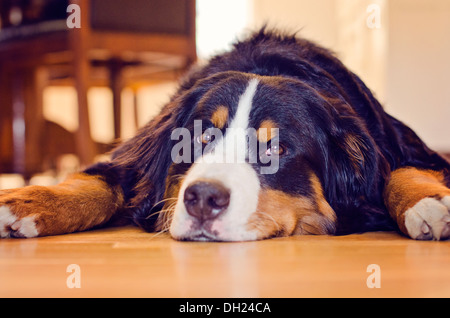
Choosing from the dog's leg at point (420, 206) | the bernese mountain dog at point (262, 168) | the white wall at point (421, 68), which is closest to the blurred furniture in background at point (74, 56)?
the bernese mountain dog at point (262, 168)

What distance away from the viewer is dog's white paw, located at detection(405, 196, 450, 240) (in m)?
1.71

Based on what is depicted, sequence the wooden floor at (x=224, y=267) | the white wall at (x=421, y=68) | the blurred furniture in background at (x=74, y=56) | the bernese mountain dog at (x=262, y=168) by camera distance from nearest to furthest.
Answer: the wooden floor at (x=224, y=267) → the bernese mountain dog at (x=262, y=168) → the blurred furniture in background at (x=74, y=56) → the white wall at (x=421, y=68)

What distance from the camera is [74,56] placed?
3.85 m

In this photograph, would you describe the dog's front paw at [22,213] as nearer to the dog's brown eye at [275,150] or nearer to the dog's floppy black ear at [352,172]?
the dog's brown eye at [275,150]

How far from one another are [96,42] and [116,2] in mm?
327

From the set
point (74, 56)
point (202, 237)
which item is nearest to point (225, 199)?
point (202, 237)

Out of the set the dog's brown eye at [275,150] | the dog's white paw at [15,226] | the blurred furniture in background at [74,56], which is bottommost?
the dog's white paw at [15,226]

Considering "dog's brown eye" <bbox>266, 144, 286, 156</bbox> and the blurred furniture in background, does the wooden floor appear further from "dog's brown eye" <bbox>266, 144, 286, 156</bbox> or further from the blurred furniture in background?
the blurred furniture in background

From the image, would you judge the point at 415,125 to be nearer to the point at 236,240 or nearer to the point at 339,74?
the point at 339,74

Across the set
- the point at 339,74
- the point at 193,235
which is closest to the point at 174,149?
the point at 193,235

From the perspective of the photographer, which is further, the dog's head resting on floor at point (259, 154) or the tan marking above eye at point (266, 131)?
the tan marking above eye at point (266, 131)

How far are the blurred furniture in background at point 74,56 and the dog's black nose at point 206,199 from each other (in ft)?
7.63

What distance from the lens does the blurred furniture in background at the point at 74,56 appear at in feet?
12.8

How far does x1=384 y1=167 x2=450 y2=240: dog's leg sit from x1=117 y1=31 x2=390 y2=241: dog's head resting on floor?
0.45 feet
